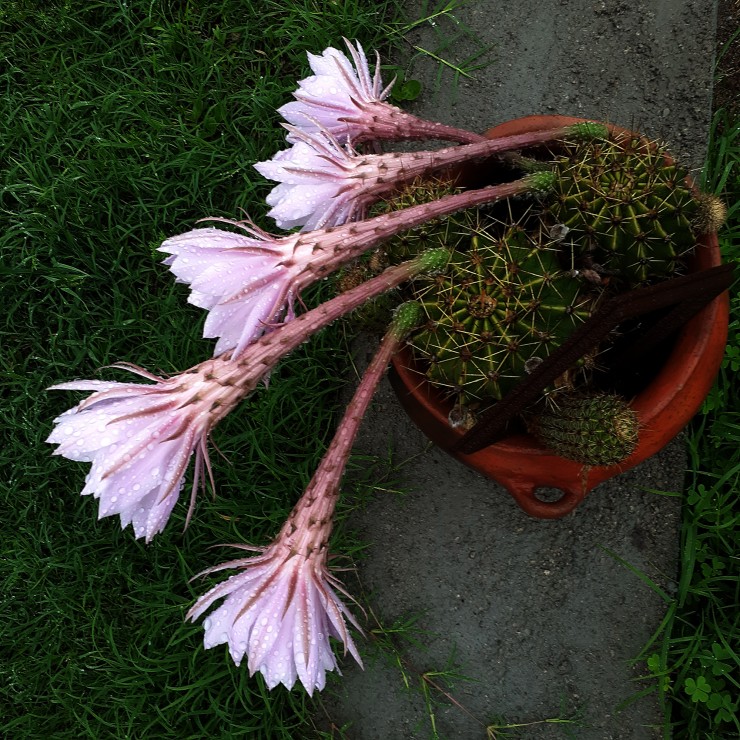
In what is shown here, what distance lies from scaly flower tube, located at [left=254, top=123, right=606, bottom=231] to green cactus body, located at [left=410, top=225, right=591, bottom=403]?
15cm

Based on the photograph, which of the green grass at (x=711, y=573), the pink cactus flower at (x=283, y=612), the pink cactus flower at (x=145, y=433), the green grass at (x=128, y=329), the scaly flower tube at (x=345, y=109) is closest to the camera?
the pink cactus flower at (x=145, y=433)

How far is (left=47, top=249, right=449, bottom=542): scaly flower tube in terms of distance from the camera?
83cm

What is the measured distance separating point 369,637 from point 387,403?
1.93ft

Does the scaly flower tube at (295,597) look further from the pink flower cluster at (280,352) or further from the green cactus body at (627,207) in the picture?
the green cactus body at (627,207)

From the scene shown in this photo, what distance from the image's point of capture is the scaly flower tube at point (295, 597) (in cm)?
94

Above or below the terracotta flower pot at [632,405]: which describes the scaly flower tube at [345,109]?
above

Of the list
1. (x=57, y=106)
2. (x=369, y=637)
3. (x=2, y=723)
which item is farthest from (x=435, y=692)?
(x=57, y=106)

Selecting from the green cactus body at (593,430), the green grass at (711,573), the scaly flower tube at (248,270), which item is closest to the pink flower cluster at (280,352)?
the scaly flower tube at (248,270)

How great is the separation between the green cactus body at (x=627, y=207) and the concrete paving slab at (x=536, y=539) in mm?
712

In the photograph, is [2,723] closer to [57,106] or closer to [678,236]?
[57,106]

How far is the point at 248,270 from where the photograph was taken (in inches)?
33.5

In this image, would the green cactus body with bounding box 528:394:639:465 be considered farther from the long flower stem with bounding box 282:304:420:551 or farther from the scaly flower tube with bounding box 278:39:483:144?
the scaly flower tube with bounding box 278:39:483:144

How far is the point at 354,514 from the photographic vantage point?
5.88ft

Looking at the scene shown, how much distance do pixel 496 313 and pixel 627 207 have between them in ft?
0.81
